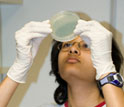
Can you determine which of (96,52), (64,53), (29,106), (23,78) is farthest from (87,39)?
(29,106)

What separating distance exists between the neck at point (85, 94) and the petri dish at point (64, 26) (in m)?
0.25

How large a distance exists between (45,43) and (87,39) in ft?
2.38

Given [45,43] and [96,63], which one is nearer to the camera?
[96,63]

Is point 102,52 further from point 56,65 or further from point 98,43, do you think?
point 56,65

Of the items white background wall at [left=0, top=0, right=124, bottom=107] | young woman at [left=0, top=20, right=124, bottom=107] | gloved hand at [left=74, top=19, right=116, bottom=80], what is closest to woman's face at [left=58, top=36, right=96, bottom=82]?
young woman at [left=0, top=20, right=124, bottom=107]

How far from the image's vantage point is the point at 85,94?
1.08 meters

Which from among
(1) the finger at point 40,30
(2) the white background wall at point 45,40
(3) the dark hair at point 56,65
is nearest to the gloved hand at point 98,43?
(1) the finger at point 40,30

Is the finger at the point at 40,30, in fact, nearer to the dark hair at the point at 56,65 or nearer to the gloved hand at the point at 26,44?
the gloved hand at the point at 26,44

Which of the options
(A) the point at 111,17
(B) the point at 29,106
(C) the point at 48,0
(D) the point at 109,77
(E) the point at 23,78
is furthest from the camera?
(B) the point at 29,106

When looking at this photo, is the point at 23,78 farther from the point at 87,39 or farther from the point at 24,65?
A: the point at 87,39

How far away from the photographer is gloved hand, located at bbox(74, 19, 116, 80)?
871mm

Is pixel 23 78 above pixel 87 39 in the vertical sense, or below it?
below

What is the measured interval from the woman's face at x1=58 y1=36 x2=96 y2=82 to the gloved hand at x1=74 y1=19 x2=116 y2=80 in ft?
0.38

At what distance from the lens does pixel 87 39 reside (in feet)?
3.01
